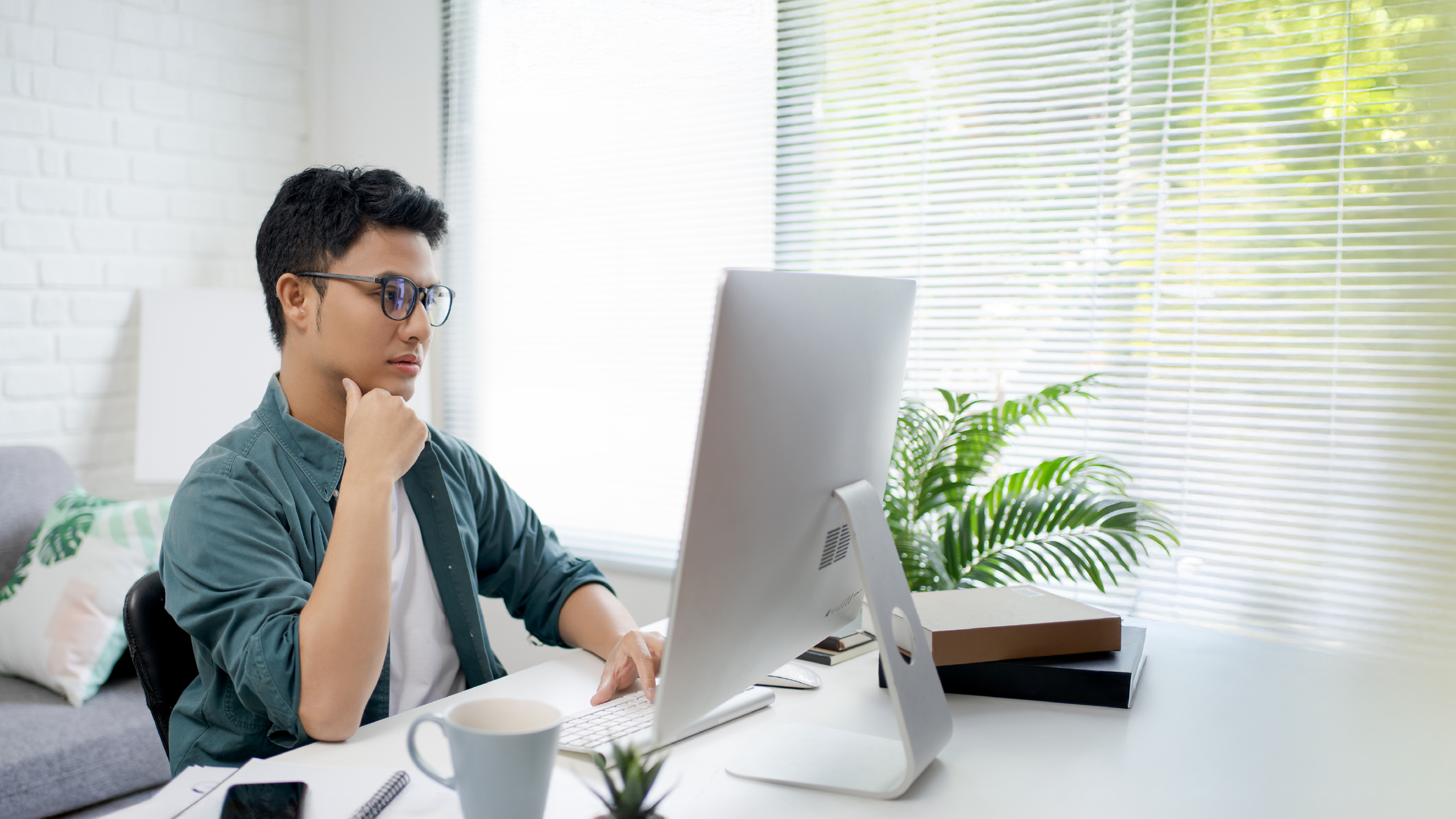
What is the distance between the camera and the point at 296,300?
51.4 inches

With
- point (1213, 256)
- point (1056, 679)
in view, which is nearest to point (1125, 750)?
point (1056, 679)

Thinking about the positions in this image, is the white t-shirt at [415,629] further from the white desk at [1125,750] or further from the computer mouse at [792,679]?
the computer mouse at [792,679]

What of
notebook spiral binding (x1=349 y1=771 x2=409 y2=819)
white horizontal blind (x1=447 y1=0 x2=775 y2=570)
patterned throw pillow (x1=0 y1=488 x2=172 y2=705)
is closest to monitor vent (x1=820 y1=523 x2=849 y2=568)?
notebook spiral binding (x1=349 y1=771 x2=409 y2=819)

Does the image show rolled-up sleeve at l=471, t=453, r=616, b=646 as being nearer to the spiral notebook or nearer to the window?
the spiral notebook

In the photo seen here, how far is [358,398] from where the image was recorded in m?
1.25

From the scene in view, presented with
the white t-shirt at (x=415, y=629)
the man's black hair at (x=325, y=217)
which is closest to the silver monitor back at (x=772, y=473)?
the white t-shirt at (x=415, y=629)

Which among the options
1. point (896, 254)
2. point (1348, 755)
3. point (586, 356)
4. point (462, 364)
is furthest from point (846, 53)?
point (1348, 755)

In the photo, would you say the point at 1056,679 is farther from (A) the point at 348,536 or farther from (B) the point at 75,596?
(B) the point at 75,596

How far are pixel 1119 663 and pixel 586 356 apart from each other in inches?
80.7

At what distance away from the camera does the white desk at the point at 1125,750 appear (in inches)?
32.5

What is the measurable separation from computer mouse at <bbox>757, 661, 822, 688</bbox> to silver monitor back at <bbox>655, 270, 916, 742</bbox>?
0.19m

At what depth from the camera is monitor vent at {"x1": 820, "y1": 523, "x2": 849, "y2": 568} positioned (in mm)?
874

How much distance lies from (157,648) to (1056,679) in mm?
1053

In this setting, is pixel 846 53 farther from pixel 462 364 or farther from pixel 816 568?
pixel 816 568
